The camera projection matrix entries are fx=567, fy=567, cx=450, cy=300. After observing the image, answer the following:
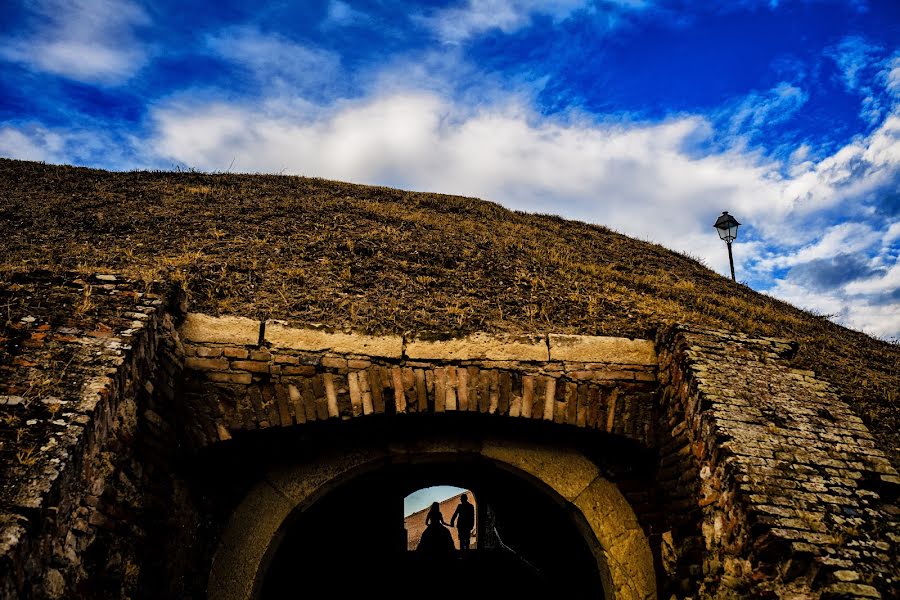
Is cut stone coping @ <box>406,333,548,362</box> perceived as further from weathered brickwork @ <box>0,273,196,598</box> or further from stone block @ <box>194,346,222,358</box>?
weathered brickwork @ <box>0,273,196,598</box>

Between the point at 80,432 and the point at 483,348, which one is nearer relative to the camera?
the point at 80,432

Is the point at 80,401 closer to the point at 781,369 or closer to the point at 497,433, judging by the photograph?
the point at 497,433

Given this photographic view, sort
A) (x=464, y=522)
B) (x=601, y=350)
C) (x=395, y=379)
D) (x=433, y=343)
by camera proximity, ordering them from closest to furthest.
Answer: (x=395, y=379)
(x=433, y=343)
(x=601, y=350)
(x=464, y=522)

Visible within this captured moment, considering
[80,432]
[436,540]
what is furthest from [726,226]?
[80,432]

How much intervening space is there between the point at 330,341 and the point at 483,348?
1190 mm

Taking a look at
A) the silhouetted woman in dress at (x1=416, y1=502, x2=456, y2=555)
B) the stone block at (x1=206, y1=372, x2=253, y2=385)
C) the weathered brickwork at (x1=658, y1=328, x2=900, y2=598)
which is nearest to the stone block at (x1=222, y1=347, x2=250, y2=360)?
the stone block at (x1=206, y1=372, x2=253, y2=385)

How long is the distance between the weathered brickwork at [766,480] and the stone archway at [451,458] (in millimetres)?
328

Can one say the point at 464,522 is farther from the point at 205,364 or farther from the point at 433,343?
the point at 205,364

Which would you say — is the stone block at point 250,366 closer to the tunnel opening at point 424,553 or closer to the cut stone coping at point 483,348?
the cut stone coping at point 483,348

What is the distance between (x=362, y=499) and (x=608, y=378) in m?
4.53

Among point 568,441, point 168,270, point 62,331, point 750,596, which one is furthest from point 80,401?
point 750,596

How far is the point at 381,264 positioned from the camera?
20.6ft

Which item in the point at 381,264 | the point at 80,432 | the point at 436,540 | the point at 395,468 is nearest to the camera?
the point at 80,432

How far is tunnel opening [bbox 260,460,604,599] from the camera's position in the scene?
17.5ft
